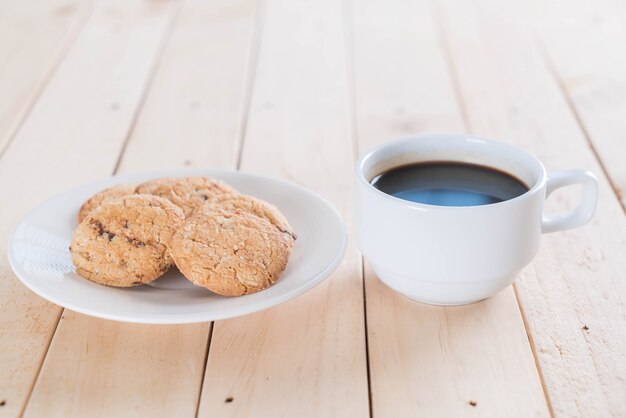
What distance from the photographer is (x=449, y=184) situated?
0.85 m

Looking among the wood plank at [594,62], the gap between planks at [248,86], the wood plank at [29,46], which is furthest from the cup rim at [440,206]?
the wood plank at [29,46]

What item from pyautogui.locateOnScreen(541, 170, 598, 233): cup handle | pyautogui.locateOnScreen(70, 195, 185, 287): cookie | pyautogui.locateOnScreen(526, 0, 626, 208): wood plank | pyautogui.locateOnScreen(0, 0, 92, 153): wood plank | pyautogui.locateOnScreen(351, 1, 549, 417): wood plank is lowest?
pyautogui.locateOnScreen(526, 0, 626, 208): wood plank

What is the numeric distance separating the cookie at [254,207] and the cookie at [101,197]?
11 cm

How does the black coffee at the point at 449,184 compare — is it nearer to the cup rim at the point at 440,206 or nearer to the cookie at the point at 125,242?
the cup rim at the point at 440,206

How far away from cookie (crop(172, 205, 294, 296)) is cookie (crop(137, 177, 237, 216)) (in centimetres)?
5

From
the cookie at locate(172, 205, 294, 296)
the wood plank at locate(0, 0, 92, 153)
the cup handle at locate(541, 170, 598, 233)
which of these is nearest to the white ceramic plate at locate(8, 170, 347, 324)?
the cookie at locate(172, 205, 294, 296)

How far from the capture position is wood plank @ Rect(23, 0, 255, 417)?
0.72 m

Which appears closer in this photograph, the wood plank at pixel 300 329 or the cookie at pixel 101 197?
the wood plank at pixel 300 329

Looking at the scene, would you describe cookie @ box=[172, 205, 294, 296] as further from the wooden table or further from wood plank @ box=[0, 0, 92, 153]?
wood plank @ box=[0, 0, 92, 153]

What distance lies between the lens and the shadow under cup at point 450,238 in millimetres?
749

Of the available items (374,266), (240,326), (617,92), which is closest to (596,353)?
(374,266)

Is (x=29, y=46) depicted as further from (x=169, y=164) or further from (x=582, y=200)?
(x=582, y=200)

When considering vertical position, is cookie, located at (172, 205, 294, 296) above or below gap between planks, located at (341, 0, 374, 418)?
above

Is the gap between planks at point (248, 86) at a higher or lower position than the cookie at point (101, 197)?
lower
